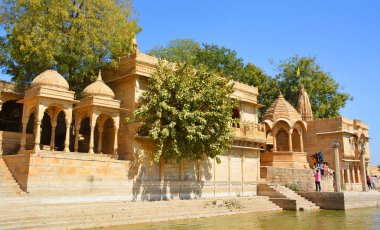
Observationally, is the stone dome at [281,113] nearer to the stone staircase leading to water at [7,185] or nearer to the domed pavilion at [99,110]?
the domed pavilion at [99,110]

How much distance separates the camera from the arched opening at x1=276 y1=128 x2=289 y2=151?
31.9 meters

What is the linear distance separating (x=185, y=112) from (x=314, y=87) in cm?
2955

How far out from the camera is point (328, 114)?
44.6 metres

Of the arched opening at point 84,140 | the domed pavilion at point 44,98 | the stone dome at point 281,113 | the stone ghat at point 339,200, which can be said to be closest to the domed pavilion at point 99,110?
the domed pavilion at point 44,98

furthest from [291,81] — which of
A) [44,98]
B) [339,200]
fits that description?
[44,98]

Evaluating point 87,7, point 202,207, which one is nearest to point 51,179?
point 202,207

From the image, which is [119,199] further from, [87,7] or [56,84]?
[87,7]

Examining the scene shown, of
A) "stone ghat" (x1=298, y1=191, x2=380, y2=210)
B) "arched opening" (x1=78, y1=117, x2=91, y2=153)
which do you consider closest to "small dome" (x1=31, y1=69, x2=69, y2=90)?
"arched opening" (x1=78, y1=117, x2=91, y2=153)

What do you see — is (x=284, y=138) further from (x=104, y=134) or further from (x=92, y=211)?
(x=92, y=211)

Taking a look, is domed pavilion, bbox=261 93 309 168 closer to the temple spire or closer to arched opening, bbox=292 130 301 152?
arched opening, bbox=292 130 301 152

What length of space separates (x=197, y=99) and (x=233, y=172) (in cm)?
746

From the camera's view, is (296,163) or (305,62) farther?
(305,62)

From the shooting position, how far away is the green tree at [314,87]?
43.8 meters

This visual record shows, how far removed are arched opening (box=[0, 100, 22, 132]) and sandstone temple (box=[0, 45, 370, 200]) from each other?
6 centimetres
